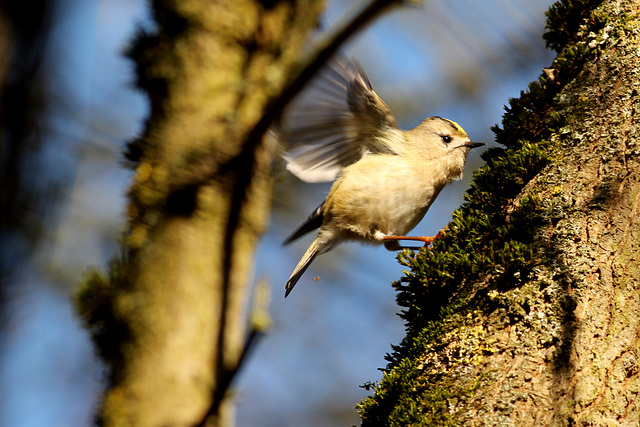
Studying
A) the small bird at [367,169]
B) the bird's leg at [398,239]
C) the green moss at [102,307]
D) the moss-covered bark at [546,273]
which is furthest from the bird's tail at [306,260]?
the green moss at [102,307]

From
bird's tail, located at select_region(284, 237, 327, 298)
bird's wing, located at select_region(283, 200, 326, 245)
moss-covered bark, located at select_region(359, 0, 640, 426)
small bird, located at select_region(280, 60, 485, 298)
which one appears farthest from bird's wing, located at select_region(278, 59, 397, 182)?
moss-covered bark, located at select_region(359, 0, 640, 426)

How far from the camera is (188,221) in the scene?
1499 mm

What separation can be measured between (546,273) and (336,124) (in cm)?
175

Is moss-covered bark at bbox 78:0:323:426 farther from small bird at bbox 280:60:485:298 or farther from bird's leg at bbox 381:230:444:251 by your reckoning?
bird's leg at bbox 381:230:444:251

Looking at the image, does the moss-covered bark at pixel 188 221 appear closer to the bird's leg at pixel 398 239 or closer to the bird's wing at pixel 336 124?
the bird's wing at pixel 336 124

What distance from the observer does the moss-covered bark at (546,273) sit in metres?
1.71

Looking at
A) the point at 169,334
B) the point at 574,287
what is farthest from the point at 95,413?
the point at 574,287

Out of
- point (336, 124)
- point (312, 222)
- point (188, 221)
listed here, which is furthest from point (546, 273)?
point (312, 222)

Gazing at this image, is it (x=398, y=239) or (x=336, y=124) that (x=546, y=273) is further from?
(x=336, y=124)

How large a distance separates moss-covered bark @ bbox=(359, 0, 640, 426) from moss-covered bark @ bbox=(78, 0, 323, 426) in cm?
75

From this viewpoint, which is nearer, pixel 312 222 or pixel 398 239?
pixel 398 239

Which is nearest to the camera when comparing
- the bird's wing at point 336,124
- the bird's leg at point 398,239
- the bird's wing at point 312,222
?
the bird's wing at point 336,124

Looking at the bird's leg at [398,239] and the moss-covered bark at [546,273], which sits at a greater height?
the bird's leg at [398,239]

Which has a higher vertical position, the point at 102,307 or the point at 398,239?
the point at 398,239
